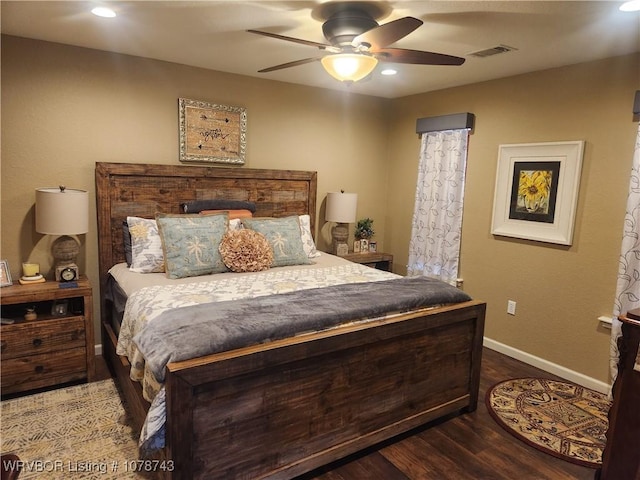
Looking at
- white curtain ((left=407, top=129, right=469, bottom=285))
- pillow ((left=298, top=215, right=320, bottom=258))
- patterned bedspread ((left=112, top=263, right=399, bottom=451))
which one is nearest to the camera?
patterned bedspread ((left=112, top=263, right=399, bottom=451))

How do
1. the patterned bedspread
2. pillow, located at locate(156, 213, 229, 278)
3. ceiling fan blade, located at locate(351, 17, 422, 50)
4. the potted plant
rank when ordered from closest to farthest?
1. the patterned bedspread
2. ceiling fan blade, located at locate(351, 17, 422, 50)
3. pillow, located at locate(156, 213, 229, 278)
4. the potted plant

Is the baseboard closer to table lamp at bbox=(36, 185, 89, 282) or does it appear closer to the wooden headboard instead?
the wooden headboard

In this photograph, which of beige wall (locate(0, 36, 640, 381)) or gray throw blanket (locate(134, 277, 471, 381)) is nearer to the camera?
gray throw blanket (locate(134, 277, 471, 381))

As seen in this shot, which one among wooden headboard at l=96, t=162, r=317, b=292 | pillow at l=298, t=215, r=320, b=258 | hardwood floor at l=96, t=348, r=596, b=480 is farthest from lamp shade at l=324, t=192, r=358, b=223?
hardwood floor at l=96, t=348, r=596, b=480

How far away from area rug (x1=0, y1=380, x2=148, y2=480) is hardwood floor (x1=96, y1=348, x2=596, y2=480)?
99cm

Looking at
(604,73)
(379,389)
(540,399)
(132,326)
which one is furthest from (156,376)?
(604,73)

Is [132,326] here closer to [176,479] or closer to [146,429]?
[146,429]

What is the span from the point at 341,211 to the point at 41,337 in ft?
8.87

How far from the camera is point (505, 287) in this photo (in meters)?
3.77

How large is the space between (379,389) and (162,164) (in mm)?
2513

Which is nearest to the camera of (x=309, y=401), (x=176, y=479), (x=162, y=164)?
(x=176, y=479)

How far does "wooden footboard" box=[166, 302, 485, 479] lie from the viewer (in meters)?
1.72

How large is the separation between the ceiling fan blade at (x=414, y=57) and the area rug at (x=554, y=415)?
7.25 ft

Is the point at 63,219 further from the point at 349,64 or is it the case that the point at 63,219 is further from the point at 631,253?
the point at 631,253
